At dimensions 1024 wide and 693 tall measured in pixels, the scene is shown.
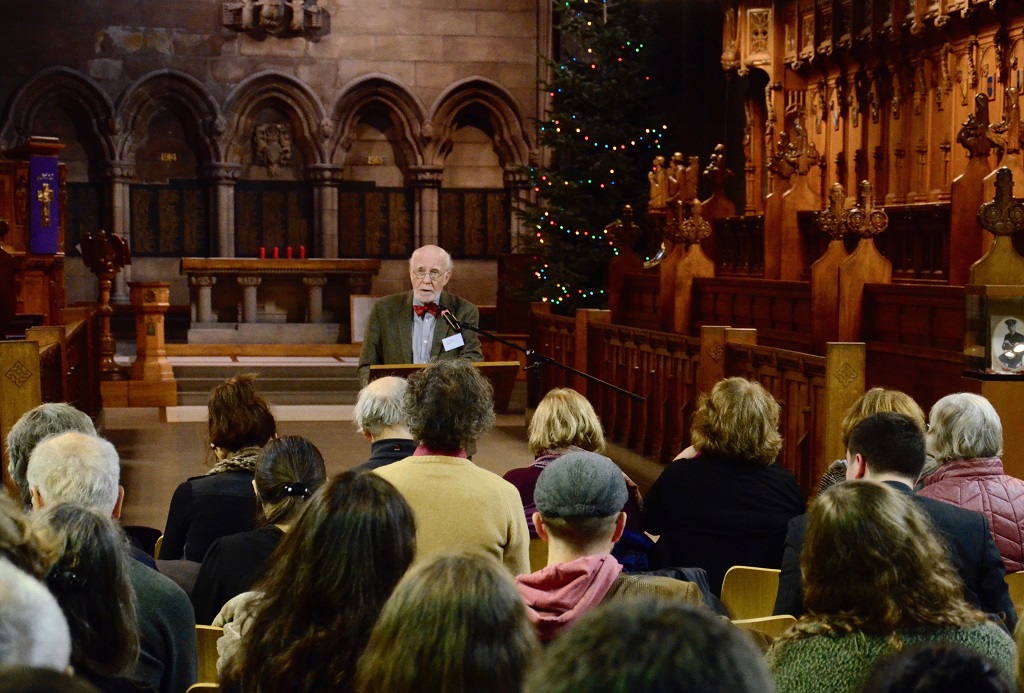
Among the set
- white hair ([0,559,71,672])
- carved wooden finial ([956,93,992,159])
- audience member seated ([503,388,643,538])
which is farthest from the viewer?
carved wooden finial ([956,93,992,159])

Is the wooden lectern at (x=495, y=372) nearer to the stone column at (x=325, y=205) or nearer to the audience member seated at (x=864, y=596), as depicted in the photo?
the audience member seated at (x=864, y=596)

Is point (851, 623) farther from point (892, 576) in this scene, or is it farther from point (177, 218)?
point (177, 218)

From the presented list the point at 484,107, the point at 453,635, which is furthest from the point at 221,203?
the point at 453,635

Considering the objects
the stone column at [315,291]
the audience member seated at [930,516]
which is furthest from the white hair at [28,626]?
the stone column at [315,291]

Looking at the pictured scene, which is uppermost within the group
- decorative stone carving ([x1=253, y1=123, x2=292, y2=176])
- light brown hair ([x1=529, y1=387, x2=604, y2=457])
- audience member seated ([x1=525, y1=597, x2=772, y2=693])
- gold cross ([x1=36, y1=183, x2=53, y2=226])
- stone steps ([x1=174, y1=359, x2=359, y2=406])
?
decorative stone carving ([x1=253, y1=123, x2=292, y2=176])

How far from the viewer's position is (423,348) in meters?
5.62

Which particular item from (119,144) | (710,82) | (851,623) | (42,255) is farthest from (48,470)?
(119,144)

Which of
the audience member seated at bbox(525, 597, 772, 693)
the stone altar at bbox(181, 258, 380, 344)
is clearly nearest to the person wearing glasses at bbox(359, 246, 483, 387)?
the audience member seated at bbox(525, 597, 772, 693)

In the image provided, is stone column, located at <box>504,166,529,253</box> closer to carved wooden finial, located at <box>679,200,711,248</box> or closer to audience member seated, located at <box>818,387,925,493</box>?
carved wooden finial, located at <box>679,200,711,248</box>

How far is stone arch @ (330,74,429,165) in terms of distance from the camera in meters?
16.8

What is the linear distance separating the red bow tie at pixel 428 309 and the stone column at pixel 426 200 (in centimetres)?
1141

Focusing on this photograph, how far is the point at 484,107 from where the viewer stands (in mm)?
17094

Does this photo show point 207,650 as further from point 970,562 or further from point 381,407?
point 970,562

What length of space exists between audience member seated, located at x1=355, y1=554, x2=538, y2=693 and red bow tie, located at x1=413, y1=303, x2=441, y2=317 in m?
3.95
